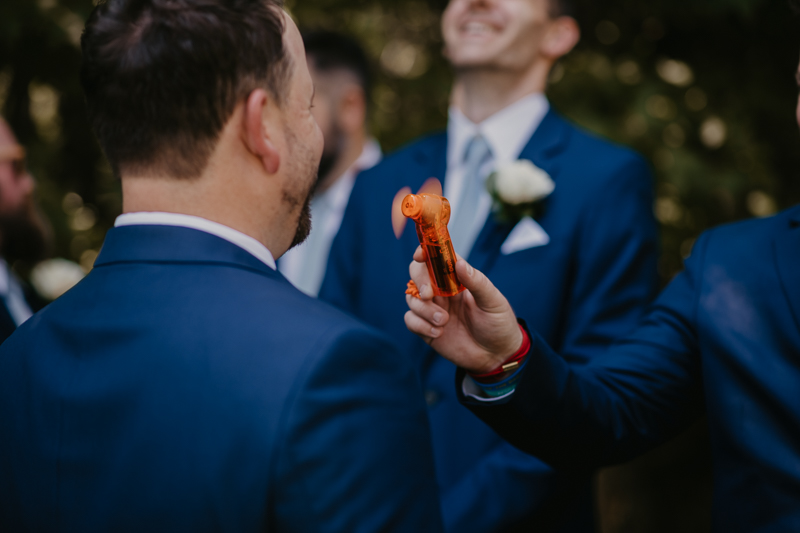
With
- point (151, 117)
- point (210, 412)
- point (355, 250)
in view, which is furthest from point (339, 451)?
point (355, 250)

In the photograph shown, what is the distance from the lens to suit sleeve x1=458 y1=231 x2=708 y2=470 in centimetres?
168

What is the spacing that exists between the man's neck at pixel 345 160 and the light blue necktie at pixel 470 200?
5.94 feet

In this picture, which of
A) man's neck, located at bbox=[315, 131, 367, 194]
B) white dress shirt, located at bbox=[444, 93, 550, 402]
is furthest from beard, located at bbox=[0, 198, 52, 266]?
white dress shirt, located at bbox=[444, 93, 550, 402]

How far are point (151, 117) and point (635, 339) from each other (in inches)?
56.2

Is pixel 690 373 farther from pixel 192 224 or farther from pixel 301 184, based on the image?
pixel 192 224

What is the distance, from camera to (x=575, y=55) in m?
4.37

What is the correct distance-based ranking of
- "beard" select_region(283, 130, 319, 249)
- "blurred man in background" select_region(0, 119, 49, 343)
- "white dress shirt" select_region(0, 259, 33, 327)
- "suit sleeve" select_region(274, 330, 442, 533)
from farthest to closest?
"blurred man in background" select_region(0, 119, 49, 343)
"white dress shirt" select_region(0, 259, 33, 327)
"beard" select_region(283, 130, 319, 249)
"suit sleeve" select_region(274, 330, 442, 533)

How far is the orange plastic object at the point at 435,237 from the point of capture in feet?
4.58

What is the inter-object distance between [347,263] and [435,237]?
1.57 metres

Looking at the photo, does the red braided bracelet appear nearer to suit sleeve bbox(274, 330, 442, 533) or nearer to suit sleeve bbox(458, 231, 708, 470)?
suit sleeve bbox(458, 231, 708, 470)

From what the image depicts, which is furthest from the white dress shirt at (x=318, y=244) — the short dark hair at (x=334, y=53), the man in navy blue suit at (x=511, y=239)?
the man in navy blue suit at (x=511, y=239)

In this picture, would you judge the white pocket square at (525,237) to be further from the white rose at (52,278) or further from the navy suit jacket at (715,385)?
the white rose at (52,278)

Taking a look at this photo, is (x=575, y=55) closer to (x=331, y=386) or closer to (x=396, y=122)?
(x=396, y=122)

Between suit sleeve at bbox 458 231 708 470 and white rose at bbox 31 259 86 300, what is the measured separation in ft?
10.4
